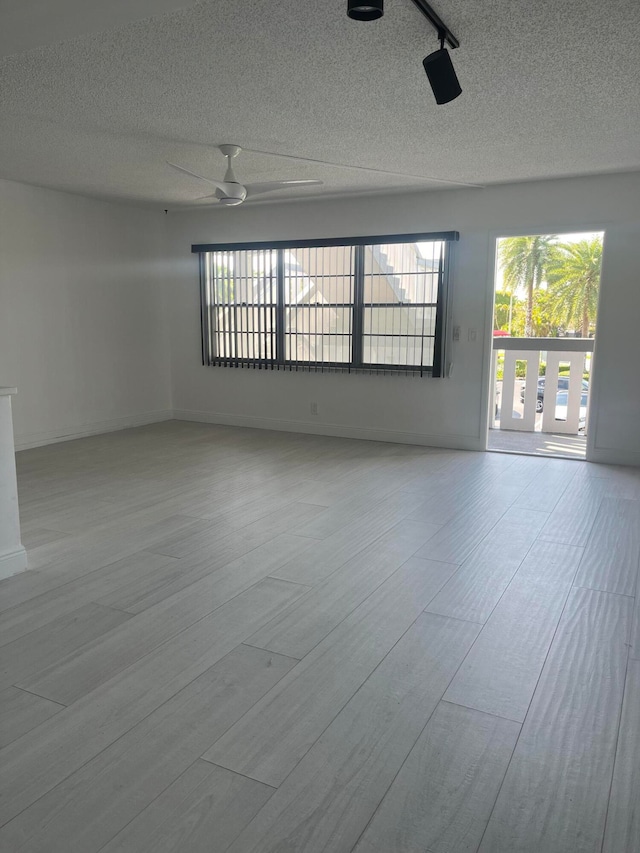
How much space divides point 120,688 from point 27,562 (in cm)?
135

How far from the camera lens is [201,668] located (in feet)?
7.47

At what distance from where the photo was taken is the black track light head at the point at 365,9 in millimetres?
2082

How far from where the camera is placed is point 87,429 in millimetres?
6738

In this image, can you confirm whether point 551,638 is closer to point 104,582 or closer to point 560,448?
point 104,582

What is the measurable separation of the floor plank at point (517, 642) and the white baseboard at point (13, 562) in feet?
7.21

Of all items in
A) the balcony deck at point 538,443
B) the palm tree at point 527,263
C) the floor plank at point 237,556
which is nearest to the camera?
the floor plank at point 237,556

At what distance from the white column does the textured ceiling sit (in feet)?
5.25

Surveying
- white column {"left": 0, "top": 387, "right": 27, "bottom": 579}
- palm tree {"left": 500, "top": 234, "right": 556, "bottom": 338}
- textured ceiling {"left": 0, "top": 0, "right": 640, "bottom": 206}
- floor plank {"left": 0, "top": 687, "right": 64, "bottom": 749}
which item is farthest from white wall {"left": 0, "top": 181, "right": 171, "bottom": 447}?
palm tree {"left": 500, "top": 234, "right": 556, "bottom": 338}

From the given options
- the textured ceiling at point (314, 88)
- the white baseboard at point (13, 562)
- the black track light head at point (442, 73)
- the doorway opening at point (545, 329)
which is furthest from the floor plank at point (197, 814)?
the doorway opening at point (545, 329)

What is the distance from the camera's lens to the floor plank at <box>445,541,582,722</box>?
2107mm

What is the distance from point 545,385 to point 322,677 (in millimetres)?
5829

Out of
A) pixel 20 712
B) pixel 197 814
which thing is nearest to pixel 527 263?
pixel 20 712

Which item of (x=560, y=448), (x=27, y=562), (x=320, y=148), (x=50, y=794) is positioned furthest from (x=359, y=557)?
(x=560, y=448)

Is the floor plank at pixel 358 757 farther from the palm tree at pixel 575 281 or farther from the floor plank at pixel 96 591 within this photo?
the palm tree at pixel 575 281
